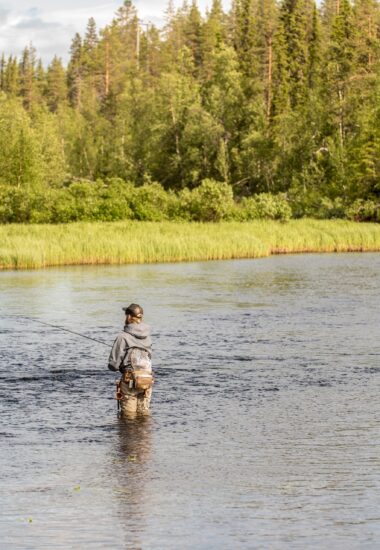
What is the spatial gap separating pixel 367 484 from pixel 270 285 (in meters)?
24.6

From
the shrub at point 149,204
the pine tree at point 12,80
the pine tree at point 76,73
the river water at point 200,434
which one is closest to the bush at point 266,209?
the shrub at point 149,204

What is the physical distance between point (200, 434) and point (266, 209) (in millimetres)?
49300

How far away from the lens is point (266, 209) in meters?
62.5

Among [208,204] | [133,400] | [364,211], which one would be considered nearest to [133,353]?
[133,400]

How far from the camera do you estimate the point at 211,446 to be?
42.8ft

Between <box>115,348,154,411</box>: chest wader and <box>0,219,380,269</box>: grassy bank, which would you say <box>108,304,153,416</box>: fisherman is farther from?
<box>0,219,380,269</box>: grassy bank

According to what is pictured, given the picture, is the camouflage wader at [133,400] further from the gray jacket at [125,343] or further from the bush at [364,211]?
the bush at [364,211]

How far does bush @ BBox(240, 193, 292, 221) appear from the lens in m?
62.1

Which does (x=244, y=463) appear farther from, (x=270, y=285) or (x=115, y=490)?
(x=270, y=285)

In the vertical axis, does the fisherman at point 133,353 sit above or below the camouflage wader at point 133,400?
above

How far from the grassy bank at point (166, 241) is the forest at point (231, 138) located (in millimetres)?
6689

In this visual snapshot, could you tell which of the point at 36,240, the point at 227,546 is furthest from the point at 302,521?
the point at 36,240

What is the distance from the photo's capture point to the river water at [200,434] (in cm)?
977

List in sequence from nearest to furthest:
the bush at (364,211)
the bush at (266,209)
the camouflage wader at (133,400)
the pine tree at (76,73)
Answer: the camouflage wader at (133,400) < the bush at (266,209) < the bush at (364,211) < the pine tree at (76,73)
